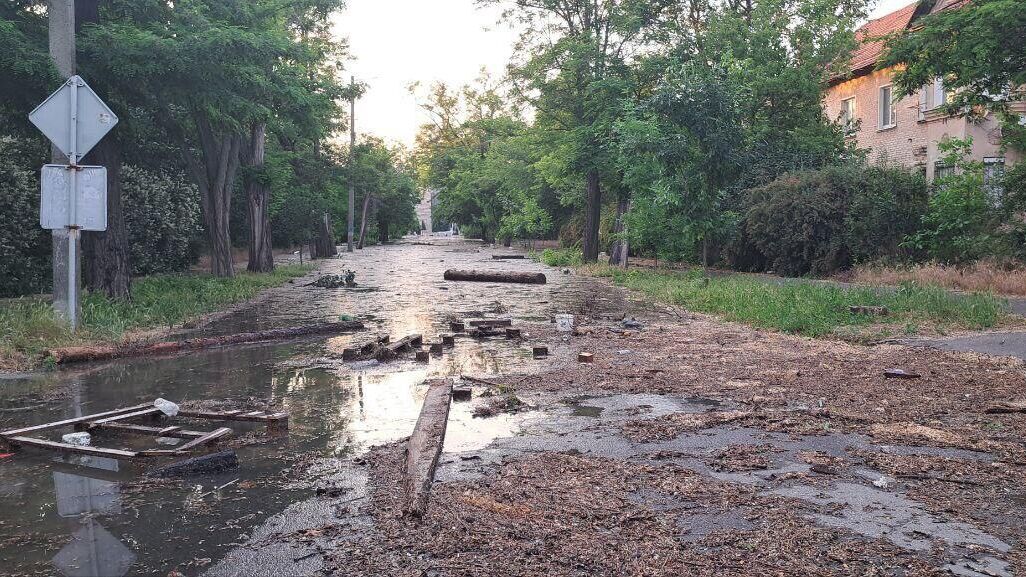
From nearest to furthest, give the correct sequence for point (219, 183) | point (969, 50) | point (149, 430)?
1. point (149, 430)
2. point (969, 50)
3. point (219, 183)

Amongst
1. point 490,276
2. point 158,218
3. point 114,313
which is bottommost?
point 114,313

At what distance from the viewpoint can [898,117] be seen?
107 feet

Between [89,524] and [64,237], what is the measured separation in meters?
8.26

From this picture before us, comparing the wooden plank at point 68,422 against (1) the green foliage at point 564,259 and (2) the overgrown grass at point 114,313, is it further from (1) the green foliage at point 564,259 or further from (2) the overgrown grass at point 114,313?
(1) the green foliage at point 564,259

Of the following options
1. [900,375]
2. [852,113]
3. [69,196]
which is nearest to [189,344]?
[69,196]

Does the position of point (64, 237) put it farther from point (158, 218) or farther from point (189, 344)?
point (158, 218)

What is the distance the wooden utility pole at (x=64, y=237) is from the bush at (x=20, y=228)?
5798 millimetres

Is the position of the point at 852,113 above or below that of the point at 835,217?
above

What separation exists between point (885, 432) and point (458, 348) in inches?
236

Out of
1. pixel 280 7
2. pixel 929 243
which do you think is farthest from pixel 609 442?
pixel 929 243

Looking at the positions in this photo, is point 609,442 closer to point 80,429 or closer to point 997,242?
point 80,429

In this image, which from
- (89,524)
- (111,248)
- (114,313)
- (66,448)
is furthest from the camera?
(111,248)

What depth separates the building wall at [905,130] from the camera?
27.9 metres

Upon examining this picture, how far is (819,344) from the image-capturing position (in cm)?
1068
